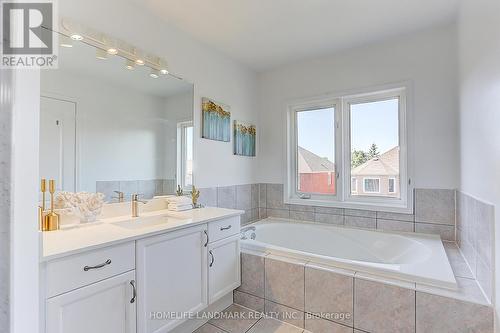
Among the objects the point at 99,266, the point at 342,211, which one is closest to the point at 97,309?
the point at 99,266

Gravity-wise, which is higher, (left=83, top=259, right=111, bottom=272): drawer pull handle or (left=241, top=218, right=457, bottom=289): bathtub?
(left=83, top=259, right=111, bottom=272): drawer pull handle

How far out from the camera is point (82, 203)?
165cm

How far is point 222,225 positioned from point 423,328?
4.74 feet

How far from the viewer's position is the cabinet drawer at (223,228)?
6.34 ft

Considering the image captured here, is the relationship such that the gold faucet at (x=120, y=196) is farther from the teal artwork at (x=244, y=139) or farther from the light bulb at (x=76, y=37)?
the teal artwork at (x=244, y=139)

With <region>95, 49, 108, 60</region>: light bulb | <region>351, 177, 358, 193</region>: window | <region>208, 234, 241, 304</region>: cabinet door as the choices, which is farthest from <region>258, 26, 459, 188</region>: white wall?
<region>95, 49, 108, 60</region>: light bulb

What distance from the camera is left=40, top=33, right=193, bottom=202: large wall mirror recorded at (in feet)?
5.31

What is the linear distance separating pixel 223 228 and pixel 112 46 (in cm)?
162

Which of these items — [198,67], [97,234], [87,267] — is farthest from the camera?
[198,67]

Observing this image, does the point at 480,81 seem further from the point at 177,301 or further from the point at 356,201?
the point at 177,301

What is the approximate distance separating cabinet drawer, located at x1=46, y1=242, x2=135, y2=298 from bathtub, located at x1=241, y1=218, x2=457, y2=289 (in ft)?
3.75

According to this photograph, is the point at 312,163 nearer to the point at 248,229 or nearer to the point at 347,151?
the point at 347,151

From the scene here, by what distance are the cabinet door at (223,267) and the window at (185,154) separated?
0.71m

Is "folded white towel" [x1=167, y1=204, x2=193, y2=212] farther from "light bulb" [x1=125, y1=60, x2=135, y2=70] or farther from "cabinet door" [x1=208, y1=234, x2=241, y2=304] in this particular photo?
"light bulb" [x1=125, y1=60, x2=135, y2=70]
